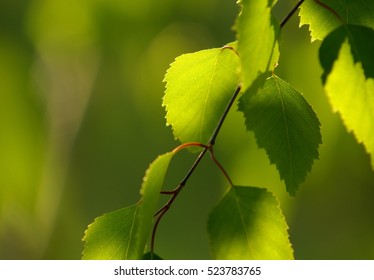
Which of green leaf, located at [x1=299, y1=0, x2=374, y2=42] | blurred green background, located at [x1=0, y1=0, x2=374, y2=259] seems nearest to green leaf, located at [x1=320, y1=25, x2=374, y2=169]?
green leaf, located at [x1=299, y1=0, x2=374, y2=42]

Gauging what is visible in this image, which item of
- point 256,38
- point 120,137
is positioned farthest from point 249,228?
point 120,137

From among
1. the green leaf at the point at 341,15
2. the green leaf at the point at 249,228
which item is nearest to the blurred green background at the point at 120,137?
the green leaf at the point at 341,15

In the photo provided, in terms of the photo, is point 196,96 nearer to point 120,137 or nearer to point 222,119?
point 222,119

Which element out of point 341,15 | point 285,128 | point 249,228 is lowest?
point 249,228

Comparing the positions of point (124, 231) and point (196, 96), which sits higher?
point (196, 96)

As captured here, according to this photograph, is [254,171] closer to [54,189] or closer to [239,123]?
[239,123]

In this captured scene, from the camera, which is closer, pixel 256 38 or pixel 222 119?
pixel 256 38

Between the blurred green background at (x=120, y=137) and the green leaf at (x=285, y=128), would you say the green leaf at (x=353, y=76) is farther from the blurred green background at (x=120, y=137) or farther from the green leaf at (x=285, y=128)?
the blurred green background at (x=120, y=137)
